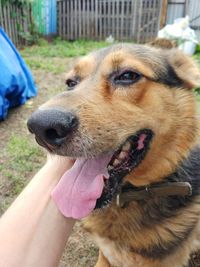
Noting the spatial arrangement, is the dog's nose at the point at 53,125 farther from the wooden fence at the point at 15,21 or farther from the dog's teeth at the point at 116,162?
the wooden fence at the point at 15,21

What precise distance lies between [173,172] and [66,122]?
93 centimetres

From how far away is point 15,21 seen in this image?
9.63 metres

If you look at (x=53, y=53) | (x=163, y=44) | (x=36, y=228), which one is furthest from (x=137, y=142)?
(x=53, y=53)

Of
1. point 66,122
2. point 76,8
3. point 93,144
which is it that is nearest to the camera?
point 66,122

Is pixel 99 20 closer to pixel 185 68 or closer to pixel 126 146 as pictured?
pixel 185 68

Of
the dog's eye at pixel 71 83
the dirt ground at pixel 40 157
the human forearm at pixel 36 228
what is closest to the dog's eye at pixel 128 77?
the dog's eye at pixel 71 83

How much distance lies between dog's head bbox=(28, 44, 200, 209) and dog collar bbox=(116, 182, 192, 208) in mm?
50

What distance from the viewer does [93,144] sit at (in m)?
1.68

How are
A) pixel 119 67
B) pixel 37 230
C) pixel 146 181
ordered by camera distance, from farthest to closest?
pixel 146 181 → pixel 119 67 → pixel 37 230

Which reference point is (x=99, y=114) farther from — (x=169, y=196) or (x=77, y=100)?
(x=169, y=196)

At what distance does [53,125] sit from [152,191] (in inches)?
35.7

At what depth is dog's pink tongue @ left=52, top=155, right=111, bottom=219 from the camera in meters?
1.81

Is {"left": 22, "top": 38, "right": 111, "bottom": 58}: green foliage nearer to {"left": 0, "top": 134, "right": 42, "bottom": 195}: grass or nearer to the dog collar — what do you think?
{"left": 0, "top": 134, "right": 42, "bottom": 195}: grass

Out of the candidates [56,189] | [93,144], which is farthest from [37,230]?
[93,144]
